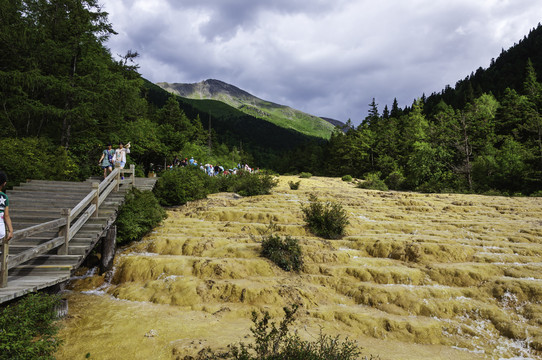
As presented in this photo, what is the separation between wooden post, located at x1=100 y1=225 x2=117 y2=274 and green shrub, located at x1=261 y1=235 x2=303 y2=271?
17.4 ft

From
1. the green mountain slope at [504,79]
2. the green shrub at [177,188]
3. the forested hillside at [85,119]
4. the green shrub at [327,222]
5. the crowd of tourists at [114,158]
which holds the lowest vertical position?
the green shrub at [327,222]

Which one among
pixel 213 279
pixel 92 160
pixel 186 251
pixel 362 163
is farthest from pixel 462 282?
pixel 362 163

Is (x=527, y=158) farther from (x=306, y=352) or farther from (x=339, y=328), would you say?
(x=306, y=352)

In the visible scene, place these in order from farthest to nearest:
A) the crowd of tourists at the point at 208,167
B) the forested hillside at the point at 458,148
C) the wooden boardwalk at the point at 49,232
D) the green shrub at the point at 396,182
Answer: the green shrub at the point at 396,182 → the forested hillside at the point at 458,148 → the crowd of tourists at the point at 208,167 → the wooden boardwalk at the point at 49,232

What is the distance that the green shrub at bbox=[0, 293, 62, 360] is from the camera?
387cm

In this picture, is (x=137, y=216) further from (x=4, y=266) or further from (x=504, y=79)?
(x=504, y=79)

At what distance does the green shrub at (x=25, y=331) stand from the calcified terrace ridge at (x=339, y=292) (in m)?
0.71

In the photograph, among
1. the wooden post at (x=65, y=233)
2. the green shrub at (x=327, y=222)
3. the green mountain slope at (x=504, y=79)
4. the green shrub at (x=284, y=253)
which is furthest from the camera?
the green mountain slope at (x=504, y=79)

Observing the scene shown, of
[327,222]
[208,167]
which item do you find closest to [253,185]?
[208,167]

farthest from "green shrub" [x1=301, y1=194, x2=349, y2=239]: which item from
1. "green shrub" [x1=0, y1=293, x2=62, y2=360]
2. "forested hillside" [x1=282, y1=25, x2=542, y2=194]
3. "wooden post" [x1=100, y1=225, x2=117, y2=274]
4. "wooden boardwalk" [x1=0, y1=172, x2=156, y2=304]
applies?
"forested hillside" [x1=282, y1=25, x2=542, y2=194]

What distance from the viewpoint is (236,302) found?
711 cm

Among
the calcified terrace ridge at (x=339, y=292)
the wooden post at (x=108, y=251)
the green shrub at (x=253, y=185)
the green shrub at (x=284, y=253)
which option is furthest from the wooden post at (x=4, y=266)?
the green shrub at (x=253, y=185)

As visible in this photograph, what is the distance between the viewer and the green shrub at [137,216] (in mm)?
10203

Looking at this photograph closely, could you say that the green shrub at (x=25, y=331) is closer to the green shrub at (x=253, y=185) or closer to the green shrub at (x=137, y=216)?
the green shrub at (x=137, y=216)
